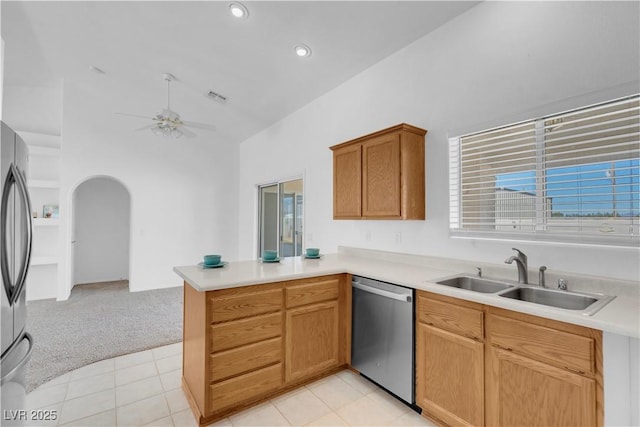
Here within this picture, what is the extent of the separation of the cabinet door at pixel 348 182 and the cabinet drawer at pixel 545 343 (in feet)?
5.27

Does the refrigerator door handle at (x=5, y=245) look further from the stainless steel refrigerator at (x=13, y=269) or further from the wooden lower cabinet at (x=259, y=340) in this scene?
the wooden lower cabinet at (x=259, y=340)

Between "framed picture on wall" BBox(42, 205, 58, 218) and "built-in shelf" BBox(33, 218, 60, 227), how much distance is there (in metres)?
0.14

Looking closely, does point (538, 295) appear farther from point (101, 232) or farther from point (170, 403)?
point (101, 232)

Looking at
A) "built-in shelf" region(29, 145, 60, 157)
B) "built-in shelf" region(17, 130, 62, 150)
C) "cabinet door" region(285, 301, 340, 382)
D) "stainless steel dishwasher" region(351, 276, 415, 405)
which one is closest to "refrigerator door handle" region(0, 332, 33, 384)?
"cabinet door" region(285, 301, 340, 382)

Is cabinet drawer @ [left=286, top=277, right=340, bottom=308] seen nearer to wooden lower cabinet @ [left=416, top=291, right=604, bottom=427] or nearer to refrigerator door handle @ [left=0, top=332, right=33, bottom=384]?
wooden lower cabinet @ [left=416, top=291, right=604, bottom=427]

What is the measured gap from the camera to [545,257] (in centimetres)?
200

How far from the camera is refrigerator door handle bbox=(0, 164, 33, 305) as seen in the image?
1382 mm

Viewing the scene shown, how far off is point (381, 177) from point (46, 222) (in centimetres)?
531

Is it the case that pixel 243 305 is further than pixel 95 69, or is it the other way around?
pixel 95 69

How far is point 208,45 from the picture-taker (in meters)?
3.22

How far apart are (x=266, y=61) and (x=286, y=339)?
117 inches

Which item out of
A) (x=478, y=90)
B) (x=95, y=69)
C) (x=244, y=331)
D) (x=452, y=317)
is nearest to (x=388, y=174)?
(x=478, y=90)

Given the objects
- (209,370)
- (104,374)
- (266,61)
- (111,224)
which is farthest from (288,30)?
(111,224)

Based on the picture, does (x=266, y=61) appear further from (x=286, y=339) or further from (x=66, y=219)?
Result: (x=66, y=219)
